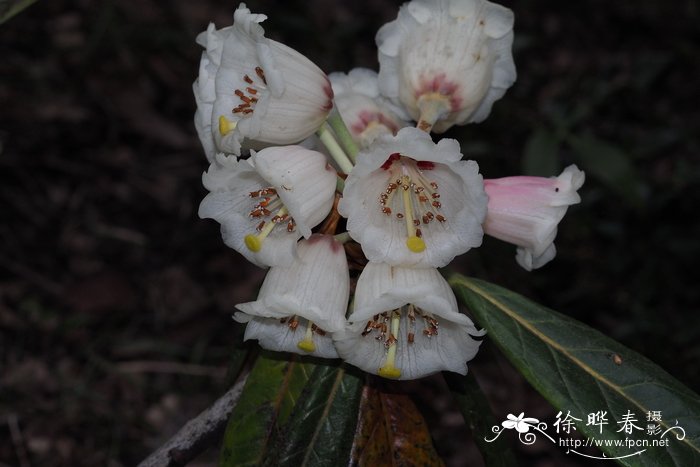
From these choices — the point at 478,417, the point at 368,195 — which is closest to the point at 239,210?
the point at 368,195

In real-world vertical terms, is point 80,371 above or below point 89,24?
below

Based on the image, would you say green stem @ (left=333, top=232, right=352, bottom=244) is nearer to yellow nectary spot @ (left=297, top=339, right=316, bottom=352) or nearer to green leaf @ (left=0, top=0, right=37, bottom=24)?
yellow nectary spot @ (left=297, top=339, right=316, bottom=352)

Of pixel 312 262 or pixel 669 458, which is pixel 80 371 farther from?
pixel 669 458

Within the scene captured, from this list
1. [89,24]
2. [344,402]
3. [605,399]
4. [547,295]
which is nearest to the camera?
[605,399]

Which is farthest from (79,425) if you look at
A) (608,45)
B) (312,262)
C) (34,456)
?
(608,45)

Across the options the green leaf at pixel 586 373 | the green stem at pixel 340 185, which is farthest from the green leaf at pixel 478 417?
the green stem at pixel 340 185

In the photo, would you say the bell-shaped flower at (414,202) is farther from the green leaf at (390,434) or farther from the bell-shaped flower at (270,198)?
the green leaf at (390,434)
